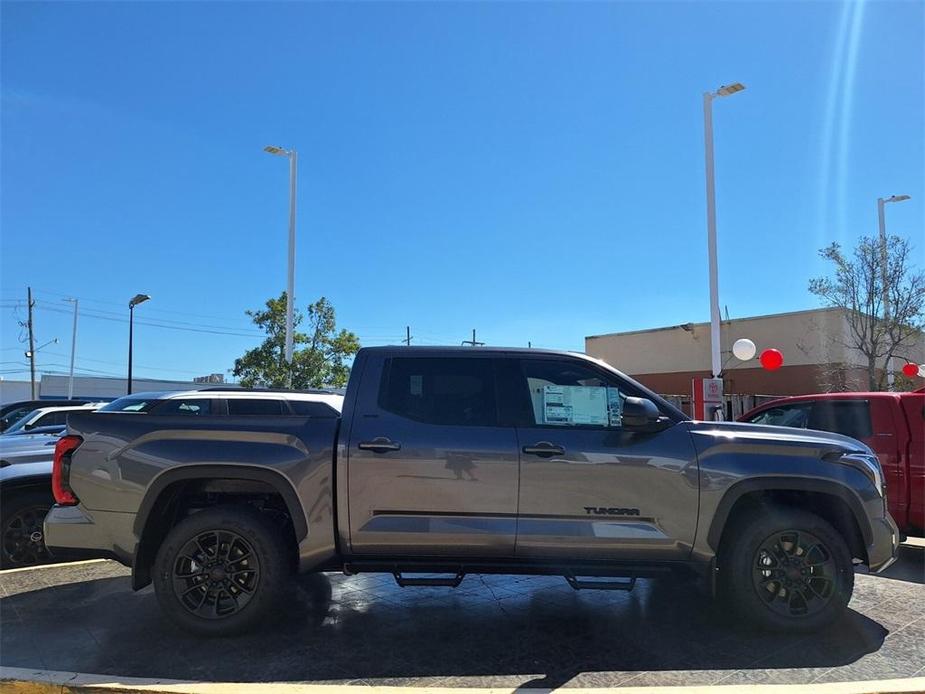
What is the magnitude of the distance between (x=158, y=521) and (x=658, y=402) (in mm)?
3661

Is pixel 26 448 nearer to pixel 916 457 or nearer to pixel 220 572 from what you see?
pixel 220 572

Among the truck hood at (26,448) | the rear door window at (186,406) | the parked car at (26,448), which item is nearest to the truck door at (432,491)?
the rear door window at (186,406)

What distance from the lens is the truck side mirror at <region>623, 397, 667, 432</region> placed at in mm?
4348

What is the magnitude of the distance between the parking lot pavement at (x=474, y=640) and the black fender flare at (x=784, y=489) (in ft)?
2.41

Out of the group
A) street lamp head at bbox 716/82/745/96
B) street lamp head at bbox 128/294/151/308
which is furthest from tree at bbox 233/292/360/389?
street lamp head at bbox 716/82/745/96

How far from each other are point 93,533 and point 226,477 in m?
0.98

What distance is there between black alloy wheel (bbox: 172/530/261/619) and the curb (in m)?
0.70

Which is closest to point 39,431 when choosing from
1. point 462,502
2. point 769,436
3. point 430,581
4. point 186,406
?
point 186,406

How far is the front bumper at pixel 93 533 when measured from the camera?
14.5ft

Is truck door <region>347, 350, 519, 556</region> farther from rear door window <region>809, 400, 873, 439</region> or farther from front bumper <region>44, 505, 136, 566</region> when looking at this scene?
rear door window <region>809, 400, 873, 439</region>

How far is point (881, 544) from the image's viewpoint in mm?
4551

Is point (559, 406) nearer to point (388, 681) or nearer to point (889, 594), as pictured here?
point (388, 681)

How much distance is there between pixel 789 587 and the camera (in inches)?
178

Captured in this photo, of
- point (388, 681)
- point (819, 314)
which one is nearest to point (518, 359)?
point (388, 681)
